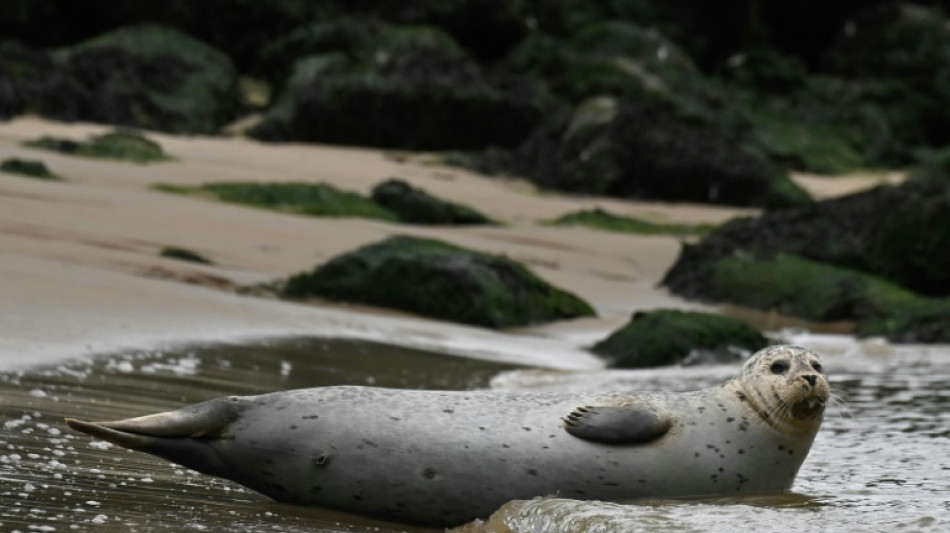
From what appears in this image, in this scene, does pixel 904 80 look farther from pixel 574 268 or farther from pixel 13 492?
pixel 13 492

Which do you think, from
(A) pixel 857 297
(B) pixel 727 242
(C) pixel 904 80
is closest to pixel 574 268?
(B) pixel 727 242

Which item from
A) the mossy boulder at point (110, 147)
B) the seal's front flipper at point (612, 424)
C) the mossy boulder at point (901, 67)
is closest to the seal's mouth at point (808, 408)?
the seal's front flipper at point (612, 424)

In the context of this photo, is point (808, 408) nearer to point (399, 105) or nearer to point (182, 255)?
point (182, 255)

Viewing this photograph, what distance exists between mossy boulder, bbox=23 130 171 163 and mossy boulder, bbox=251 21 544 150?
167 inches

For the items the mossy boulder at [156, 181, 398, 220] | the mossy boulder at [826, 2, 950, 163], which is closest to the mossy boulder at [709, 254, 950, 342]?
the mossy boulder at [156, 181, 398, 220]

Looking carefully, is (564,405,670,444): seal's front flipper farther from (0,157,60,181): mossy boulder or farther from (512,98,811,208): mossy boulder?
(512,98,811,208): mossy boulder

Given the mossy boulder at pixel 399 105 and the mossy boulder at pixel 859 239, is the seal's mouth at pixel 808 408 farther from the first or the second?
the mossy boulder at pixel 399 105

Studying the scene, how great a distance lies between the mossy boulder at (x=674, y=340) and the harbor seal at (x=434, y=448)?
3.94 meters

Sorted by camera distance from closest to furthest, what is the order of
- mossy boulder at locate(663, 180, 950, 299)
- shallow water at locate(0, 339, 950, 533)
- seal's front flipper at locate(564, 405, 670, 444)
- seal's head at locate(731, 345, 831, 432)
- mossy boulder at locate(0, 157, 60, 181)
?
shallow water at locate(0, 339, 950, 533)
seal's front flipper at locate(564, 405, 670, 444)
seal's head at locate(731, 345, 831, 432)
mossy boulder at locate(0, 157, 60, 181)
mossy boulder at locate(663, 180, 950, 299)

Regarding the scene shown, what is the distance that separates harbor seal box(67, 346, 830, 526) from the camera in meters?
4.41

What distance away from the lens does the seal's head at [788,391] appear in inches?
192

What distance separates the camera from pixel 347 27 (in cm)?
2348

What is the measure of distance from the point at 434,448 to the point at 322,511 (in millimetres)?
359

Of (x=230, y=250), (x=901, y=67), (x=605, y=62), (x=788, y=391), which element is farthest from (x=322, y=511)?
(x=901, y=67)
